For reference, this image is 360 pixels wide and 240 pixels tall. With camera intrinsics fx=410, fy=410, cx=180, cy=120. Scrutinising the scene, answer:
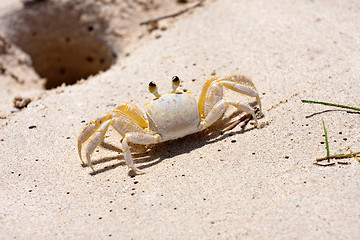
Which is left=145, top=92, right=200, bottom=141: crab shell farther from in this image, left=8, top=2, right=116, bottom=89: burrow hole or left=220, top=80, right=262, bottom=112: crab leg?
left=8, top=2, right=116, bottom=89: burrow hole

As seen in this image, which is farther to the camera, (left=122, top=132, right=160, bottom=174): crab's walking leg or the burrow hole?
the burrow hole

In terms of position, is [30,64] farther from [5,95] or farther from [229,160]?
[229,160]

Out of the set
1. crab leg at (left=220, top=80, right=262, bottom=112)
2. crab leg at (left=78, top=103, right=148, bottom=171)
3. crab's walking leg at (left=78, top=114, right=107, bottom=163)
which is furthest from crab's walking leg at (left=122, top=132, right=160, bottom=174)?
crab leg at (left=220, top=80, right=262, bottom=112)

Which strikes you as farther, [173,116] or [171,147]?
[171,147]

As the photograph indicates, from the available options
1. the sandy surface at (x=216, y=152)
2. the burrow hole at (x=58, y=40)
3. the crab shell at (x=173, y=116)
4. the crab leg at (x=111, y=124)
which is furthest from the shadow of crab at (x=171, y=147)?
the burrow hole at (x=58, y=40)

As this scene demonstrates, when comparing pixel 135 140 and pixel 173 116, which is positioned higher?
pixel 173 116

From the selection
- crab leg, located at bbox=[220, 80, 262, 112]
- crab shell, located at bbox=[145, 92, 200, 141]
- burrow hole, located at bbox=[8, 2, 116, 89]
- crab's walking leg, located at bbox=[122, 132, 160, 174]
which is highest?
crab leg, located at bbox=[220, 80, 262, 112]

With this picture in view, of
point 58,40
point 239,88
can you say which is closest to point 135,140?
point 239,88

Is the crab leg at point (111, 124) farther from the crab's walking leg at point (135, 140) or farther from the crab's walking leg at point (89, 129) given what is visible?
the crab's walking leg at point (135, 140)

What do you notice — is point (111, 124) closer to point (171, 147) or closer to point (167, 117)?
point (167, 117)
